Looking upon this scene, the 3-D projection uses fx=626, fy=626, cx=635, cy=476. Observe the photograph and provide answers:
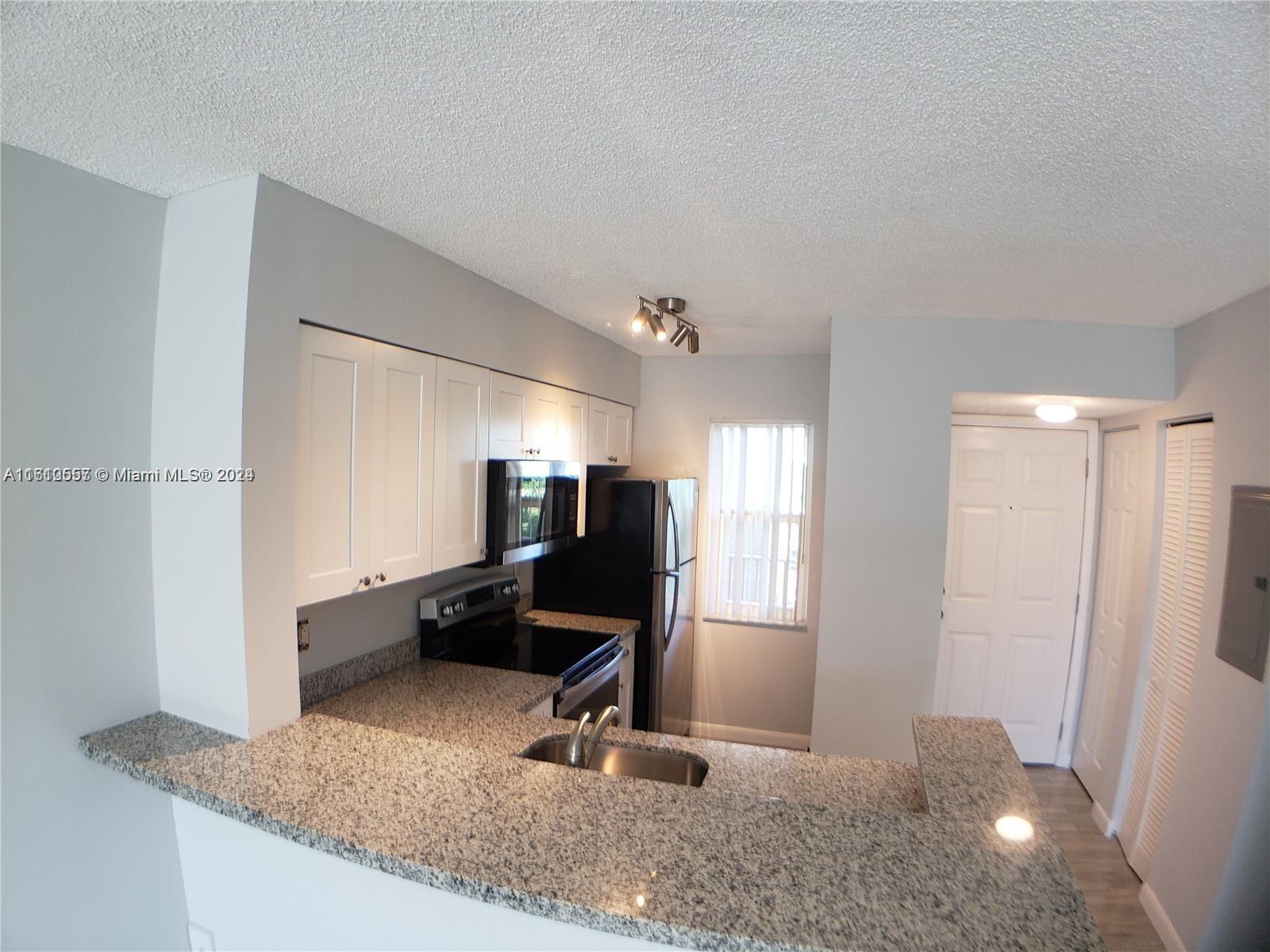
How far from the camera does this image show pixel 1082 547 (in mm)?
3742

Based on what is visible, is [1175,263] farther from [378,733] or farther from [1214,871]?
[378,733]

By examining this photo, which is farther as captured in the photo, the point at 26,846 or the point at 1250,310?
the point at 1250,310

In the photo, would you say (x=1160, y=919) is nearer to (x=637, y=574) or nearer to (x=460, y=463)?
(x=637, y=574)

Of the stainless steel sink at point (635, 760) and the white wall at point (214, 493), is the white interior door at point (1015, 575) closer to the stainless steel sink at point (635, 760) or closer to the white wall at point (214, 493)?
the stainless steel sink at point (635, 760)

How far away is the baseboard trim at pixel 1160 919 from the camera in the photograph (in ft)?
7.76

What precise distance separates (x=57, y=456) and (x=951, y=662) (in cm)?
428

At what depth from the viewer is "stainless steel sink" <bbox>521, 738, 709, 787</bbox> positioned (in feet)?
6.16

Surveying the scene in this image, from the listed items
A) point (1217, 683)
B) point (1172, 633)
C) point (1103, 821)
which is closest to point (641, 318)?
point (1217, 683)

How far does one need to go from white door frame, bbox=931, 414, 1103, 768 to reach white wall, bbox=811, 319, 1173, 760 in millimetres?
1005

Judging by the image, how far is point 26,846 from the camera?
139 cm

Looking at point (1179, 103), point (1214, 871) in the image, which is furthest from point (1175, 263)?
point (1214, 871)

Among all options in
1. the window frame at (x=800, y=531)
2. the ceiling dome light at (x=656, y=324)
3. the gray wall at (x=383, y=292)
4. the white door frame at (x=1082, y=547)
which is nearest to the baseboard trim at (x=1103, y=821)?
the white door frame at (x=1082, y=547)

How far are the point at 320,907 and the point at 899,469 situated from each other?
2606 millimetres

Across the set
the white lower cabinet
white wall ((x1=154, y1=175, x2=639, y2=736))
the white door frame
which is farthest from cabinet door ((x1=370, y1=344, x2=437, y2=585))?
the white door frame
